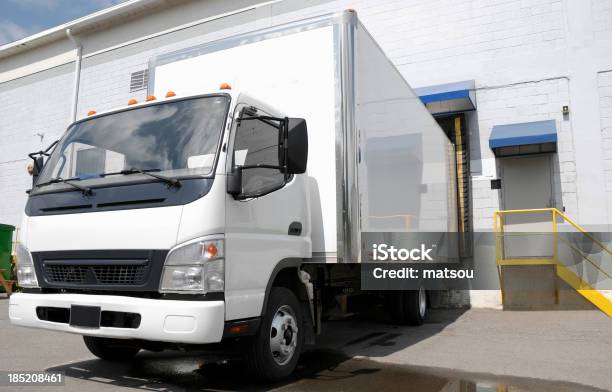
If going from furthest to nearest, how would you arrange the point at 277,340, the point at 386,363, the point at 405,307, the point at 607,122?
the point at 607,122, the point at 405,307, the point at 386,363, the point at 277,340

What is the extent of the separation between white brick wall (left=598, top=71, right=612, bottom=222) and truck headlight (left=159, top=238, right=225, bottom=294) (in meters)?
9.71

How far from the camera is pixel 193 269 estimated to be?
3.58 metres

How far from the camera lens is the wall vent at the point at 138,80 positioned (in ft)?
54.8

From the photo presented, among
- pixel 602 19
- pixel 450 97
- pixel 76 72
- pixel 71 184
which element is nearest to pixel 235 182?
pixel 71 184

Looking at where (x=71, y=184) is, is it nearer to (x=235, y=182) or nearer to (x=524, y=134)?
(x=235, y=182)

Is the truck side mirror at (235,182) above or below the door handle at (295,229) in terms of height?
above

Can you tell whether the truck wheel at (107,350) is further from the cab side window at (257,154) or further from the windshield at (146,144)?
the cab side window at (257,154)

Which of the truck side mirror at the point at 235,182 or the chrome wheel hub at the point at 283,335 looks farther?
the chrome wheel hub at the point at 283,335

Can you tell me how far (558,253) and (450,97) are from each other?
13.3 feet

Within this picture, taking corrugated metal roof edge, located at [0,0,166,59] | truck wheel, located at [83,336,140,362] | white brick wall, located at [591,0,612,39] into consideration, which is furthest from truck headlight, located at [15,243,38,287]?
corrugated metal roof edge, located at [0,0,166,59]

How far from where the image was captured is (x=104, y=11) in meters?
17.4

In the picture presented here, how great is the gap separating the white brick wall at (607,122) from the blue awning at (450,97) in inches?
103

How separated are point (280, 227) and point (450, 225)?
18.9 feet

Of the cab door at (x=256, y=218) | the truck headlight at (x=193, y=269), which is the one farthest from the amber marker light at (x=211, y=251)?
the cab door at (x=256, y=218)
